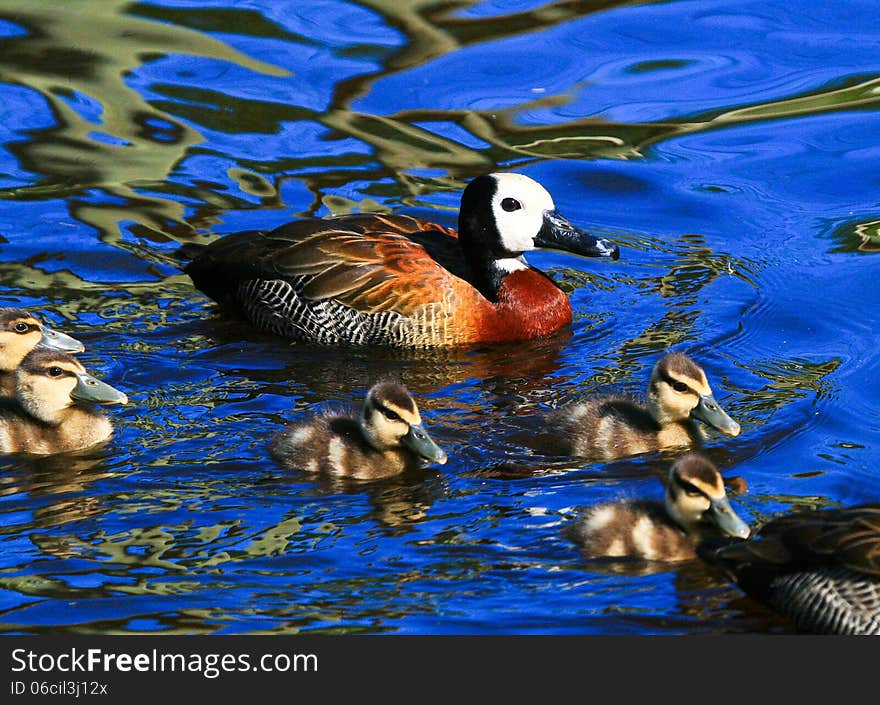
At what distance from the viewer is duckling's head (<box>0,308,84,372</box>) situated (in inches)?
388

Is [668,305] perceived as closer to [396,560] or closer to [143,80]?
[396,560]

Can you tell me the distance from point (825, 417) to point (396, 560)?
2949mm

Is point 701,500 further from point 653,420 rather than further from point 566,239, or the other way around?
point 566,239

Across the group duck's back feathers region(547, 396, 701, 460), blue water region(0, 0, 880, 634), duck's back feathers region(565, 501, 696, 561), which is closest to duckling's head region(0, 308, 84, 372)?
blue water region(0, 0, 880, 634)

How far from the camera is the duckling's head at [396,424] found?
885cm

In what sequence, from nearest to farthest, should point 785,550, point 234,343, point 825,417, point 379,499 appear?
1. point 785,550
2. point 379,499
3. point 825,417
4. point 234,343

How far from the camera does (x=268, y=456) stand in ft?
29.6

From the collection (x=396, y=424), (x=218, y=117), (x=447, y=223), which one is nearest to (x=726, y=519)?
(x=396, y=424)

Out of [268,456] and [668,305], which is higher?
[668,305]

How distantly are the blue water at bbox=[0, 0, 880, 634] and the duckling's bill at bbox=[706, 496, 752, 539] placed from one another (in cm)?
24

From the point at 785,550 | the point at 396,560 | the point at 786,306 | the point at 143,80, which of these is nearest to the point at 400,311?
the point at 786,306

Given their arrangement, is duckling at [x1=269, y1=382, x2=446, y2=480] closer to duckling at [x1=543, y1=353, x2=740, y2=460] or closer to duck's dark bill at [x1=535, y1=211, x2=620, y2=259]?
duckling at [x1=543, y1=353, x2=740, y2=460]

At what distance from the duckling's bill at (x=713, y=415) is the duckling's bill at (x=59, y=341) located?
11.9 feet

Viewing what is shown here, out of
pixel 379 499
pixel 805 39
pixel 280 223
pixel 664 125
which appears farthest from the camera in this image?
pixel 805 39
